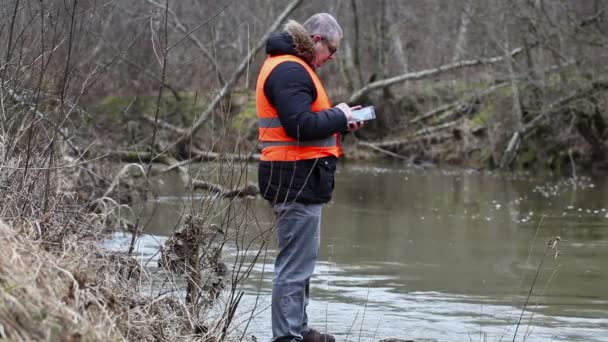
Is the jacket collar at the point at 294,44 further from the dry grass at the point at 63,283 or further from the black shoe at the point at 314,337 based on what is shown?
the black shoe at the point at 314,337

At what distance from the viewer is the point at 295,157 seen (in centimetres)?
575

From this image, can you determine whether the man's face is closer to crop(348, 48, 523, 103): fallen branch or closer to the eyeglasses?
the eyeglasses

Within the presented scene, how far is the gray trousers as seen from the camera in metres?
5.79

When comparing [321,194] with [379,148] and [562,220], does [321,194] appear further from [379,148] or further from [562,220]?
[379,148]

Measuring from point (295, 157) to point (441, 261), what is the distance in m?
5.11

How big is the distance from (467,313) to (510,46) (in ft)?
51.5

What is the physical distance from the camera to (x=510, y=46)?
74.5ft

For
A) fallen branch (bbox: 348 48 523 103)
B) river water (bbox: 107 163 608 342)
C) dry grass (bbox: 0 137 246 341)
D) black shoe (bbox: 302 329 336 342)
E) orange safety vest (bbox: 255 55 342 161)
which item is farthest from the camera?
fallen branch (bbox: 348 48 523 103)

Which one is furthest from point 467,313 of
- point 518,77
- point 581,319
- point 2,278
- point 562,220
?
point 518,77

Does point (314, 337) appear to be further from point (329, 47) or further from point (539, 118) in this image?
point (539, 118)

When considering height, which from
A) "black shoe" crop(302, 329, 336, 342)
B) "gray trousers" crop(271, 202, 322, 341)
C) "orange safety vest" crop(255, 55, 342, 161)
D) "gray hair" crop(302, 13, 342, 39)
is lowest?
"black shoe" crop(302, 329, 336, 342)

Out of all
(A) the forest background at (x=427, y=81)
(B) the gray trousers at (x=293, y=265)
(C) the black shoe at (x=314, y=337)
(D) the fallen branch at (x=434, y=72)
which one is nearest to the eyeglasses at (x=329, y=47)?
(B) the gray trousers at (x=293, y=265)

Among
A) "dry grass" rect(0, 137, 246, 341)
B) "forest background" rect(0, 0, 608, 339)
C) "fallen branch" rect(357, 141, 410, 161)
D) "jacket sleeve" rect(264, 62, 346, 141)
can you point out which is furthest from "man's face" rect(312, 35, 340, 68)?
"fallen branch" rect(357, 141, 410, 161)

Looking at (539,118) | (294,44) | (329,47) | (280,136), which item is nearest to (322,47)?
(329,47)
